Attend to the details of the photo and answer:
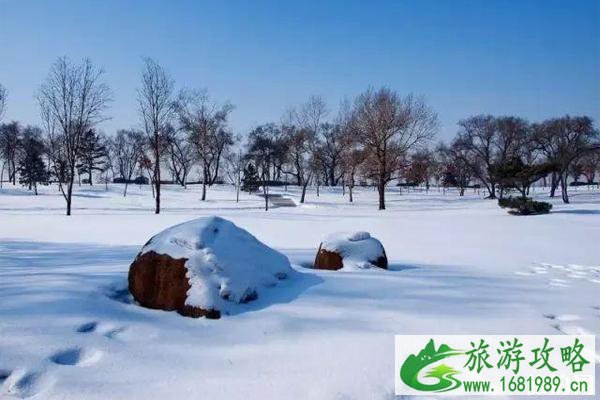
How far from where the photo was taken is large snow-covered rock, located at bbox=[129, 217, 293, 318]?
427 cm

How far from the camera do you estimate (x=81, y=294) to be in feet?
14.5

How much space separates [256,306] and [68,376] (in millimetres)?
1946

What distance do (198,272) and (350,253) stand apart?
3.37 metres

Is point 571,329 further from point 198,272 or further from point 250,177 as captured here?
point 250,177

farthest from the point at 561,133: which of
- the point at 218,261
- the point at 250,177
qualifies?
the point at 218,261

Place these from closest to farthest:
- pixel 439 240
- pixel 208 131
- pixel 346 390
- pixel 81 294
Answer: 1. pixel 346 390
2. pixel 81 294
3. pixel 439 240
4. pixel 208 131

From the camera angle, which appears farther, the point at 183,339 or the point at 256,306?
the point at 256,306

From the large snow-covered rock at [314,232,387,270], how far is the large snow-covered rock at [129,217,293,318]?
2012 millimetres

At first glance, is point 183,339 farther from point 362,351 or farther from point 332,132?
point 332,132

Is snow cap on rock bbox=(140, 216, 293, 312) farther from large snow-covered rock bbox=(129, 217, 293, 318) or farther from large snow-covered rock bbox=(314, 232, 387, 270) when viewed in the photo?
large snow-covered rock bbox=(314, 232, 387, 270)

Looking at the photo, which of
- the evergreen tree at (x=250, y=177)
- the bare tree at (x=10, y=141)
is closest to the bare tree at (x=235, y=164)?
the evergreen tree at (x=250, y=177)

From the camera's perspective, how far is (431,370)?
3.30 m

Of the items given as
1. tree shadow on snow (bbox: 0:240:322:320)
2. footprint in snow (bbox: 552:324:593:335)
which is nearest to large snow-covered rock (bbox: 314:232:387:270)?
tree shadow on snow (bbox: 0:240:322:320)

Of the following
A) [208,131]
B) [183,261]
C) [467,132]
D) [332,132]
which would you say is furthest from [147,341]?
[467,132]
